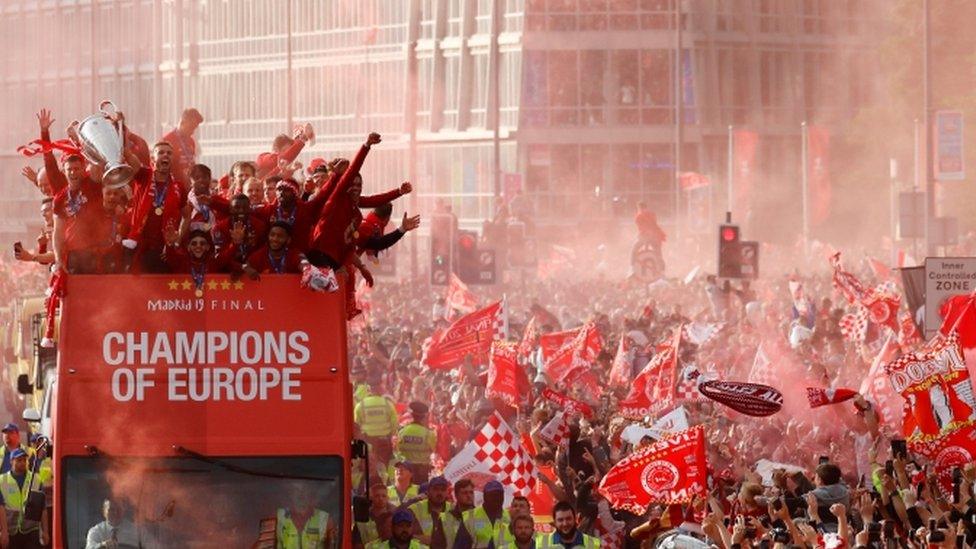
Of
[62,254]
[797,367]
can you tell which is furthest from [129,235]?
[797,367]

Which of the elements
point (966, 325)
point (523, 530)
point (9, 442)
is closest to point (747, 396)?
point (523, 530)

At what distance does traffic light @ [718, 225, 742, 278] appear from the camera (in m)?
40.9

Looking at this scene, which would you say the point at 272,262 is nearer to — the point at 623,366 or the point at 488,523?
→ the point at 488,523

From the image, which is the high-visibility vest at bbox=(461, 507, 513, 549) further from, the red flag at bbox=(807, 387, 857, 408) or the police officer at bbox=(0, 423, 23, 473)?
the police officer at bbox=(0, 423, 23, 473)

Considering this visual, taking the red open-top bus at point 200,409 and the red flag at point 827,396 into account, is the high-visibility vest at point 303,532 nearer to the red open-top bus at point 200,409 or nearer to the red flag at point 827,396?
the red open-top bus at point 200,409

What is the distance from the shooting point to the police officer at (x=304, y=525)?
15.5 meters

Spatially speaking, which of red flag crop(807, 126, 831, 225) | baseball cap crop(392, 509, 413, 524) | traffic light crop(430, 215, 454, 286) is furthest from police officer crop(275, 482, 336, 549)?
red flag crop(807, 126, 831, 225)

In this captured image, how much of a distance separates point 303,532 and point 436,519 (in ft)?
10.5

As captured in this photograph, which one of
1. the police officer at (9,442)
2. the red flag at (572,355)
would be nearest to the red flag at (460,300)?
the red flag at (572,355)

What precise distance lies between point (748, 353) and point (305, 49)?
60.4m

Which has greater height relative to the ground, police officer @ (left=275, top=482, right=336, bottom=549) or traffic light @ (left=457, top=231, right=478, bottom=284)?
traffic light @ (left=457, top=231, right=478, bottom=284)

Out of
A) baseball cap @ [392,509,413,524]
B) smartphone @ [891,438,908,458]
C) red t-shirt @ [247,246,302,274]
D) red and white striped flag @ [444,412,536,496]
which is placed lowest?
baseball cap @ [392,509,413,524]

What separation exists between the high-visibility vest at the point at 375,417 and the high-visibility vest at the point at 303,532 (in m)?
8.17

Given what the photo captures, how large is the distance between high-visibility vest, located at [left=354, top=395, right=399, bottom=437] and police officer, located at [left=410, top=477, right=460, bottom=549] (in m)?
5.02
